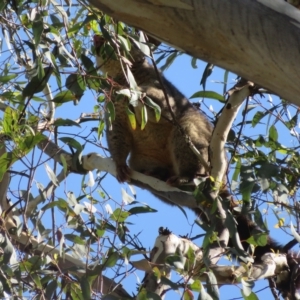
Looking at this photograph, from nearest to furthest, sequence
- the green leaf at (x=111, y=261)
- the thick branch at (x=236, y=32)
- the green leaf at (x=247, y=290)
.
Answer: the thick branch at (x=236, y=32), the green leaf at (x=247, y=290), the green leaf at (x=111, y=261)

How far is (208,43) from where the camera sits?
5.88ft

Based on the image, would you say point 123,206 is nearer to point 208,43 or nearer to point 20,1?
point 20,1

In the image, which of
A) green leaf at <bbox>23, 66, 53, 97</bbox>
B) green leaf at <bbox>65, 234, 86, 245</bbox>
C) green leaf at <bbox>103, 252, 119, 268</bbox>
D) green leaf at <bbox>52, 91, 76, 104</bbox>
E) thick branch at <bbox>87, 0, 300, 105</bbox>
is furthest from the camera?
green leaf at <bbox>52, 91, 76, 104</bbox>

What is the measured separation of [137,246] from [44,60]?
139 cm

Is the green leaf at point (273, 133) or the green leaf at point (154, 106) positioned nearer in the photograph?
the green leaf at point (154, 106)

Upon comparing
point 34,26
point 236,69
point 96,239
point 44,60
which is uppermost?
point 44,60

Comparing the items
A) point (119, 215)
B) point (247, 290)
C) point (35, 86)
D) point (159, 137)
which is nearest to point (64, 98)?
point (35, 86)

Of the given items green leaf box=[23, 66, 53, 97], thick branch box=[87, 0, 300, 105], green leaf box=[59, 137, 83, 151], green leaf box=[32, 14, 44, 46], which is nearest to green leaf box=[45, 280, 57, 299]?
green leaf box=[59, 137, 83, 151]

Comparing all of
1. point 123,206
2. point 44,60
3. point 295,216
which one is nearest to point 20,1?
point 44,60

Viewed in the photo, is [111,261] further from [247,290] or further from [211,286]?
[247,290]

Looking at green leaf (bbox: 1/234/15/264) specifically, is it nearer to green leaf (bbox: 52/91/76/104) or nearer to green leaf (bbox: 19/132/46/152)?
green leaf (bbox: 19/132/46/152)

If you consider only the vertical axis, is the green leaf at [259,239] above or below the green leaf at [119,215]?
below

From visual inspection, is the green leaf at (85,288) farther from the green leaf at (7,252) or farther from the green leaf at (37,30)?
the green leaf at (37,30)

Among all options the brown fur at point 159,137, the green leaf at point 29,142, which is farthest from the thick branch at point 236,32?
the brown fur at point 159,137
